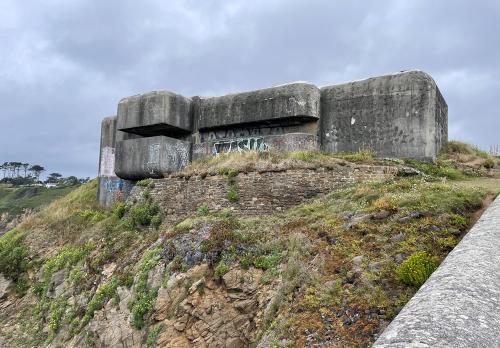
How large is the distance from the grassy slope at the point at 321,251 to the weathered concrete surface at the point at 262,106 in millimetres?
1601

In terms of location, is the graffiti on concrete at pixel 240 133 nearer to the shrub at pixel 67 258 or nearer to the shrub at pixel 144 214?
the shrub at pixel 144 214

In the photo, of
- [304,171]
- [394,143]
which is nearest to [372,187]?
[304,171]

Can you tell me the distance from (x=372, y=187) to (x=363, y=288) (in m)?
4.73

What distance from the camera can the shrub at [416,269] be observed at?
5832mm

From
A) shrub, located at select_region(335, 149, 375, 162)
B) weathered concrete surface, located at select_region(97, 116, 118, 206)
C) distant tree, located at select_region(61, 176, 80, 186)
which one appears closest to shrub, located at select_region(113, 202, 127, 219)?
weathered concrete surface, located at select_region(97, 116, 118, 206)

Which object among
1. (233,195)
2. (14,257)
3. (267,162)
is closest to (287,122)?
(267,162)

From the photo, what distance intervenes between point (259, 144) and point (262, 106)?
1.12 metres

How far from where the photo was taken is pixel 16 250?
15000 millimetres

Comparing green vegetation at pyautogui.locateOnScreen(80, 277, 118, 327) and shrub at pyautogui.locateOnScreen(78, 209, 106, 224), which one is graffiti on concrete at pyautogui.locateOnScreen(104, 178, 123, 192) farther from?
green vegetation at pyautogui.locateOnScreen(80, 277, 118, 327)

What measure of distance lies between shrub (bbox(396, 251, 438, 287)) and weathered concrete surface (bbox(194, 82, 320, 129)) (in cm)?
757

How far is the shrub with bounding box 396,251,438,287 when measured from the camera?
230 inches

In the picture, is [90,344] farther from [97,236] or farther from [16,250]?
[16,250]

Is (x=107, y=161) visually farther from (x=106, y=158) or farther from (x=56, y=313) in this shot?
(x=56, y=313)

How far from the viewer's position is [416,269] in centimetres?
593
